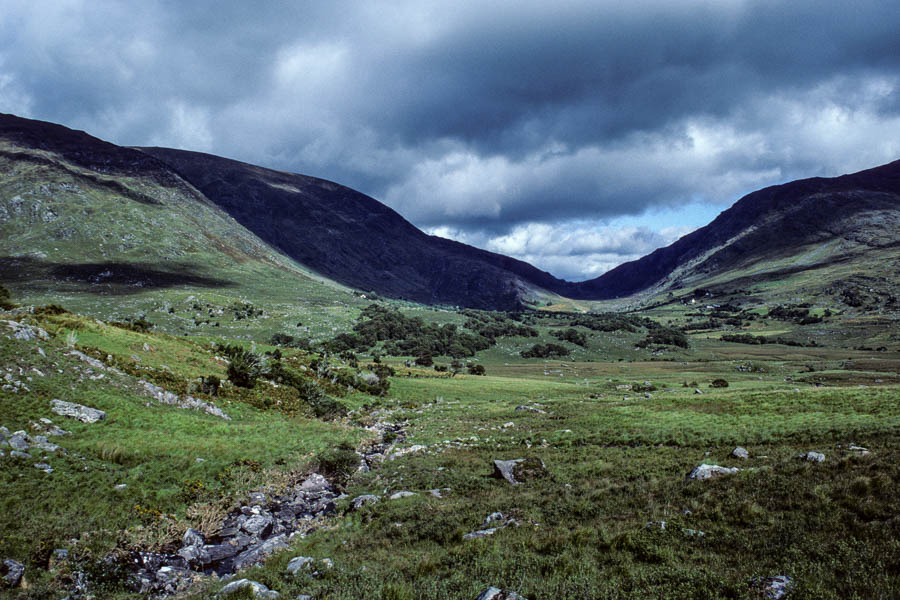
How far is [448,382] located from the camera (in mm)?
74750

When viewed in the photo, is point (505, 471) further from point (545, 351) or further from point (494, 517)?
point (545, 351)

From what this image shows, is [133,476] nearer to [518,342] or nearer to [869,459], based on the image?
[869,459]

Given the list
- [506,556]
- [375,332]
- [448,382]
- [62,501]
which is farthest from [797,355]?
[62,501]

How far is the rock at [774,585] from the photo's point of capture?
351 inches

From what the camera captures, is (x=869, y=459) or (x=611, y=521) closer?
(x=611, y=521)

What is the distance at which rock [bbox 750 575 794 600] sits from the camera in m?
8.91

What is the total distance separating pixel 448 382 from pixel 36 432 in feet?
197

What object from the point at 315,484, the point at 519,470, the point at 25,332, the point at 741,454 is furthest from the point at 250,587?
the point at 25,332

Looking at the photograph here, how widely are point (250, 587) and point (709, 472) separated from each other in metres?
18.8

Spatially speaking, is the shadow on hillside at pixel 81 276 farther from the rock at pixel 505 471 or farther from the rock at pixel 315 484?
the rock at pixel 505 471

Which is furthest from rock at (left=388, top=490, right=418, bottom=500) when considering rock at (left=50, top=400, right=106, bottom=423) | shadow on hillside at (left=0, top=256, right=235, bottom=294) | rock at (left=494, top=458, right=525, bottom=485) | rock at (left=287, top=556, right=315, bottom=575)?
shadow on hillside at (left=0, top=256, right=235, bottom=294)

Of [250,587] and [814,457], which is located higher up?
[250,587]

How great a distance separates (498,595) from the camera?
10.0 metres

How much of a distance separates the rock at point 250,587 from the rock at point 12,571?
233 inches
